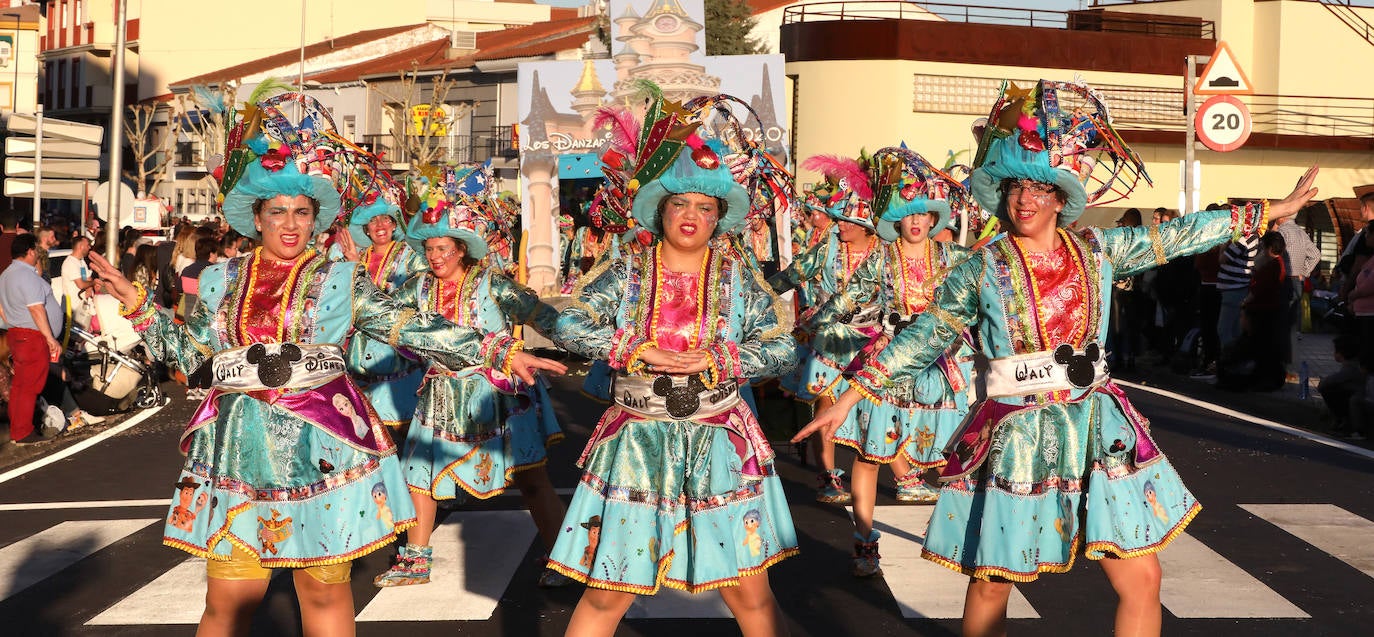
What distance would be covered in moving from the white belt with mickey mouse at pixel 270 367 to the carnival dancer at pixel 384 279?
286 cm

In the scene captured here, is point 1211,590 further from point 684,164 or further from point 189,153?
point 189,153

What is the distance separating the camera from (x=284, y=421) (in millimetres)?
5383

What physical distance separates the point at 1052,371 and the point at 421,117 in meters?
47.8

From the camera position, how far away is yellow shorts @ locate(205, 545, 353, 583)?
17.6ft

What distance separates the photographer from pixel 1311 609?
23.5 feet

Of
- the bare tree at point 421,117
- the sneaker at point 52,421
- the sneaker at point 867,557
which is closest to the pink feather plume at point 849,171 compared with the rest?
the sneaker at point 867,557

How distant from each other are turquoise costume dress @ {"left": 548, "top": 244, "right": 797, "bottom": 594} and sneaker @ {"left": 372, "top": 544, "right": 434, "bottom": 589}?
2.63 meters

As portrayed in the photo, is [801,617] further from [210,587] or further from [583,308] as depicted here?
[210,587]

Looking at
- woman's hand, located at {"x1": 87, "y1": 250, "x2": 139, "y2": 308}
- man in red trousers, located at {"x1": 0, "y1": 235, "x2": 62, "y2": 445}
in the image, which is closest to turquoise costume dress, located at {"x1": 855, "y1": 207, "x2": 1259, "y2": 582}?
woman's hand, located at {"x1": 87, "y1": 250, "x2": 139, "y2": 308}

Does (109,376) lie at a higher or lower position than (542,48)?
lower

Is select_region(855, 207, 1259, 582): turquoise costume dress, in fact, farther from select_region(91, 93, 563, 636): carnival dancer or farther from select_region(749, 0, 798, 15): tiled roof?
select_region(749, 0, 798, 15): tiled roof

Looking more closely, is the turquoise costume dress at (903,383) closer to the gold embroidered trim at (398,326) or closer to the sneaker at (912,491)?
the sneaker at (912,491)

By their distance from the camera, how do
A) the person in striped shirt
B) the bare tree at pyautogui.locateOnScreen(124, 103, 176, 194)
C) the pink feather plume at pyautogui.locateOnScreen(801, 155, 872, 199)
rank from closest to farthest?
the pink feather plume at pyautogui.locateOnScreen(801, 155, 872, 199) → the person in striped shirt → the bare tree at pyautogui.locateOnScreen(124, 103, 176, 194)

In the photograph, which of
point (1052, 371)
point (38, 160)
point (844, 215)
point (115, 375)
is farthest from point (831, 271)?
point (38, 160)
